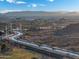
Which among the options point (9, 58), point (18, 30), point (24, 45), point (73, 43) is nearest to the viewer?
point (9, 58)

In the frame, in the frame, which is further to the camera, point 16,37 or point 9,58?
point 16,37

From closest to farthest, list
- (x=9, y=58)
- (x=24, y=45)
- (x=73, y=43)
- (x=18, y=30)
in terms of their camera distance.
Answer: (x=9, y=58) → (x=73, y=43) → (x=24, y=45) → (x=18, y=30)

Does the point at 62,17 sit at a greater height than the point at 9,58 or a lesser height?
greater

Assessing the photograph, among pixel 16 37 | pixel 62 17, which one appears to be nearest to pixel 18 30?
pixel 16 37

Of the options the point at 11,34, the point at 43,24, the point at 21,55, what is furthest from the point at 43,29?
the point at 21,55

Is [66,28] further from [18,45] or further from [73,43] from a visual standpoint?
[18,45]

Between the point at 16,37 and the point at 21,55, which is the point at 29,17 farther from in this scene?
the point at 21,55
